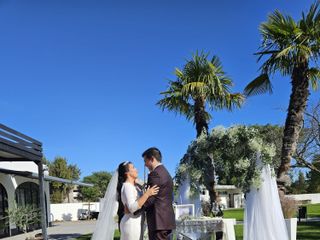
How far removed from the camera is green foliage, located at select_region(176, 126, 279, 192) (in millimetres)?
9469

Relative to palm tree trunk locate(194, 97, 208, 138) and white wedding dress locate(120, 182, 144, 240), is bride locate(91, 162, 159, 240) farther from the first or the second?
palm tree trunk locate(194, 97, 208, 138)

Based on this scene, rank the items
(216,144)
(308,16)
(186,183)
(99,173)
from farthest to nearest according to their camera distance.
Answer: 1. (99,173)
2. (308,16)
3. (186,183)
4. (216,144)

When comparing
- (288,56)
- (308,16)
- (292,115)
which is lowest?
(292,115)

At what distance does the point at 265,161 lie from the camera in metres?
9.45

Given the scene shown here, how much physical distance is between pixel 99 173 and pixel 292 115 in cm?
6494

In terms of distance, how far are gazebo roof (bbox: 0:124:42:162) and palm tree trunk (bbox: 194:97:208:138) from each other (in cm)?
607

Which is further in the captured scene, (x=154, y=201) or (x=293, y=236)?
(x=293, y=236)

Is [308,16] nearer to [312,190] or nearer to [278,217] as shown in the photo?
[278,217]

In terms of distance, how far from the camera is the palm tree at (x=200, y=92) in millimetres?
17359

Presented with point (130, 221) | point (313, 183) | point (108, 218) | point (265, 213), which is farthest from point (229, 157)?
point (313, 183)

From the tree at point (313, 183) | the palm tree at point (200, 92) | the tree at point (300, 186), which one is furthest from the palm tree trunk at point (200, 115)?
the tree at point (300, 186)

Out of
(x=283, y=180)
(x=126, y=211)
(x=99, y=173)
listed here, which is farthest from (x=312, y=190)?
(x=126, y=211)

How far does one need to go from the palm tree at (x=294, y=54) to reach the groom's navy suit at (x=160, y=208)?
26.2ft

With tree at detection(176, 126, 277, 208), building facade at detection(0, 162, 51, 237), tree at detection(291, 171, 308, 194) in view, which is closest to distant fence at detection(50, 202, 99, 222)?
building facade at detection(0, 162, 51, 237)
